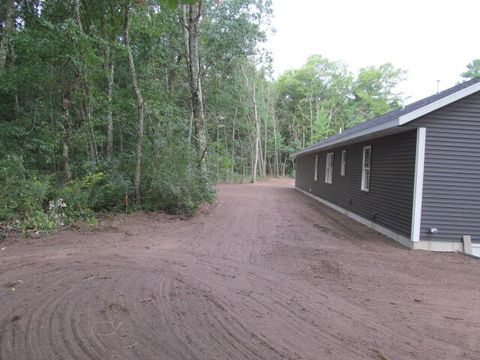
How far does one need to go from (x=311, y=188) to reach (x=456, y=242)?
10721 millimetres

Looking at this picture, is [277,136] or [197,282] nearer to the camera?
[197,282]

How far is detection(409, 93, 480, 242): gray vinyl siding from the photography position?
7.02m

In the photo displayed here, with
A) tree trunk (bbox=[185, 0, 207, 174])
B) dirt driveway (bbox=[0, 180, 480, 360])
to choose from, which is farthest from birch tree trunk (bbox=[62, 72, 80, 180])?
tree trunk (bbox=[185, 0, 207, 174])

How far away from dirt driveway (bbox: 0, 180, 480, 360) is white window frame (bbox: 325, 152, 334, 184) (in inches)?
280

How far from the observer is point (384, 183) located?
8508mm

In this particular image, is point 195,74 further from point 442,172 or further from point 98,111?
point 442,172

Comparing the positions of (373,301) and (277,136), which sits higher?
(277,136)

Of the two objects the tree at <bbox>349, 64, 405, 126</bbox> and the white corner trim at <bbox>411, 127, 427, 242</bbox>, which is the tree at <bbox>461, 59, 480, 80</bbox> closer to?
the tree at <bbox>349, 64, 405, 126</bbox>

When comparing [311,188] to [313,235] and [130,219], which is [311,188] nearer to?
[313,235]

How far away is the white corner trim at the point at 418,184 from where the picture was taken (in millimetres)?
6949

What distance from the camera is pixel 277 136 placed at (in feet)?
121

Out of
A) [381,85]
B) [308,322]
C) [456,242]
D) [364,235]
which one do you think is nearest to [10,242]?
[308,322]

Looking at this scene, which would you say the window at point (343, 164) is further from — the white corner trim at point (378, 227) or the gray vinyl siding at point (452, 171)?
the gray vinyl siding at point (452, 171)

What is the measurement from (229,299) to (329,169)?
1155 centimetres
